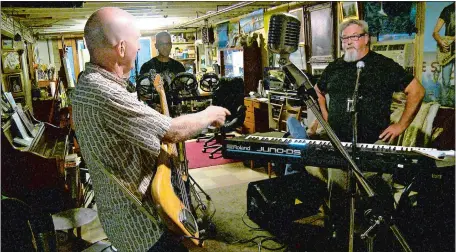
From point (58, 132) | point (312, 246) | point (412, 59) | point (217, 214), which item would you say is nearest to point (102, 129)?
point (312, 246)

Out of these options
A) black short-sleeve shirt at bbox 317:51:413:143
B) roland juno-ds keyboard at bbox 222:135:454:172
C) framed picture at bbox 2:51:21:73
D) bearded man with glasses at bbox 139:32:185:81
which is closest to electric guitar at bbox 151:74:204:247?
roland juno-ds keyboard at bbox 222:135:454:172

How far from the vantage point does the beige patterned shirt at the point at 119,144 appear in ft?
4.26

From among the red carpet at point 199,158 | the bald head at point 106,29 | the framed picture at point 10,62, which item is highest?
the framed picture at point 10,62

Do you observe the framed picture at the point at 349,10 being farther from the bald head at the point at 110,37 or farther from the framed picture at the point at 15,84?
the framed picture at the point at 15,84

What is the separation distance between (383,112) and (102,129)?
2.36m

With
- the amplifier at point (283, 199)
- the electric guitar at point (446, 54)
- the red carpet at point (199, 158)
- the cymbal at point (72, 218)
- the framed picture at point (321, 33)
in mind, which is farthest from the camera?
the red carpet at point (199, 158)

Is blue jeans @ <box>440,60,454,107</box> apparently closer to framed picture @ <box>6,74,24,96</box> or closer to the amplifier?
the amplifier

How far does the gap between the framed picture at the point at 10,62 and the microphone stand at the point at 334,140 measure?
5309 mm

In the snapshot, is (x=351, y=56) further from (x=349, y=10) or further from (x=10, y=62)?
(x=10, y=62)

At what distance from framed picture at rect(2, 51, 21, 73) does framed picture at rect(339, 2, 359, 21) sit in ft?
17.0

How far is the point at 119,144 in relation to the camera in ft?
4.40

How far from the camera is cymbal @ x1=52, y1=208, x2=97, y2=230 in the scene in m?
2.77

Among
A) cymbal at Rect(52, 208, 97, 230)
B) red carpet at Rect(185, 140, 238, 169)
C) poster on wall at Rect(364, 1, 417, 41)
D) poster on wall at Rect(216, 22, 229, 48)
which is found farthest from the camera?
poster on wall at Rect(216, 22, 229, 48)

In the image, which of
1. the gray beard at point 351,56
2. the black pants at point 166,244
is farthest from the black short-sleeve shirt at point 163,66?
the black pants at point 166,244
